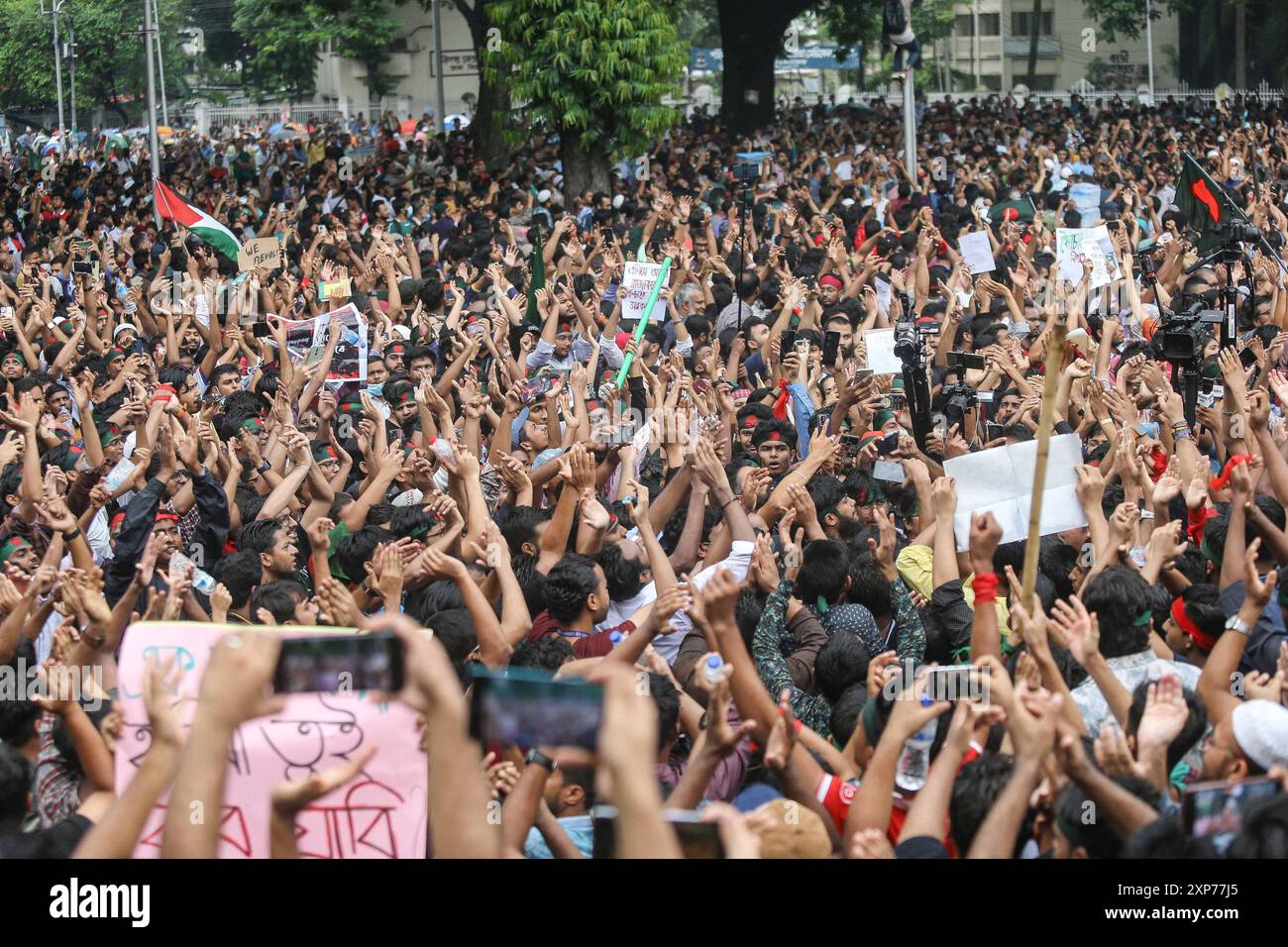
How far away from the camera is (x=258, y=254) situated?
12734mm

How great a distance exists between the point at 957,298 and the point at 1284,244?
4.80 meters

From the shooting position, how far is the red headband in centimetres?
493

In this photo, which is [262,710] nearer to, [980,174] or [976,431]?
[976,431]

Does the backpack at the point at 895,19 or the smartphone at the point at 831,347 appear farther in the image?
the backpack at the point at 895,19

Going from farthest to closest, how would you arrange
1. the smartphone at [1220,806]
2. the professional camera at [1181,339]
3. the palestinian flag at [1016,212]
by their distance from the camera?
the palestinian flag at [1016,212] < the professional camera at [1181,339] < the smartphone at [1220,806]

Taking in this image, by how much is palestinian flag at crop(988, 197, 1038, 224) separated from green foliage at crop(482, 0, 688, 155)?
5.25 metres

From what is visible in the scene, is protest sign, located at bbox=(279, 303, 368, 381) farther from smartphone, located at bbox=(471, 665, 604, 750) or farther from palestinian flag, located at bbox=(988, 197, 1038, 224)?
palestinian flag, located at bbox=(988, 197, 1038, 224)

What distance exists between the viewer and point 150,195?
21.3 meters

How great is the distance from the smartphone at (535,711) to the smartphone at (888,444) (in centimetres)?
445

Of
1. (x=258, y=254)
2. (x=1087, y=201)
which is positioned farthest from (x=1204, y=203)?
(x=1087, y=201)

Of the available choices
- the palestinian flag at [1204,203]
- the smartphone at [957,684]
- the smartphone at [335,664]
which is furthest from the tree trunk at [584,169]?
the smartphone at [335,664]

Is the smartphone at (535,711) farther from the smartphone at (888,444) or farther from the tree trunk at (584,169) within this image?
the tree trunk at (584,169)

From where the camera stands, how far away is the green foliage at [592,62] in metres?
20.4

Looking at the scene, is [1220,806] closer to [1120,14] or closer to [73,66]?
[73,66]
